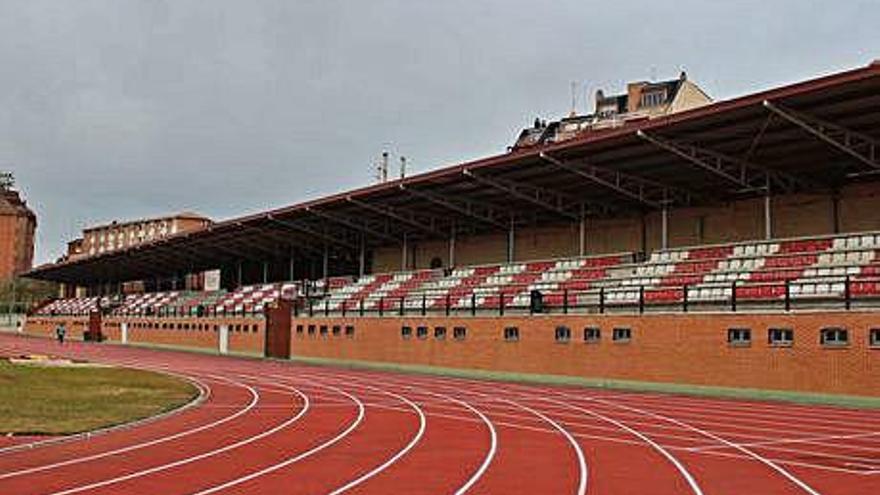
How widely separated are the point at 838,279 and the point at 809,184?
8432 millimetres

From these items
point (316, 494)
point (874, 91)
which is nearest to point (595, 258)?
point (874, 91)

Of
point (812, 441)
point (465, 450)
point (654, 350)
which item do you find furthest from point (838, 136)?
point (465, 450)

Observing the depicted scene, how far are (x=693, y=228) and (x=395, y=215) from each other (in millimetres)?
15011

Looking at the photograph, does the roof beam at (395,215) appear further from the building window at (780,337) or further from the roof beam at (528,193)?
the building window at (780,337)

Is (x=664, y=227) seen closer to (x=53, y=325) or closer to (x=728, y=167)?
(x=728, y=167)

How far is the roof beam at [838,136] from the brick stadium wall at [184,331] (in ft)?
102

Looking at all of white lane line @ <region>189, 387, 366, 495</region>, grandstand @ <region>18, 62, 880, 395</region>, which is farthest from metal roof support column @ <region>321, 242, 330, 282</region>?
white lane line @ <region>189, 387, 366, 495</region>

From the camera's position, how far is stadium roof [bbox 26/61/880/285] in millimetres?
24438

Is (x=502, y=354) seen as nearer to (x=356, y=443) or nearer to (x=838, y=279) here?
(x=838, y=279)

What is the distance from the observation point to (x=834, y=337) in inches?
835

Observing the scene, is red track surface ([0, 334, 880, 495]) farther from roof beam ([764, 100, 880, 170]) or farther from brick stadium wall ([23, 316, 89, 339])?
brick stadium wall ([23, 316, 89, 339])

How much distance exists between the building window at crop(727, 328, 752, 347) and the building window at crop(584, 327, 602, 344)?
4882 mm

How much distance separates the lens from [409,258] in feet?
165

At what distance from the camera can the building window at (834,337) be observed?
21.0 m
